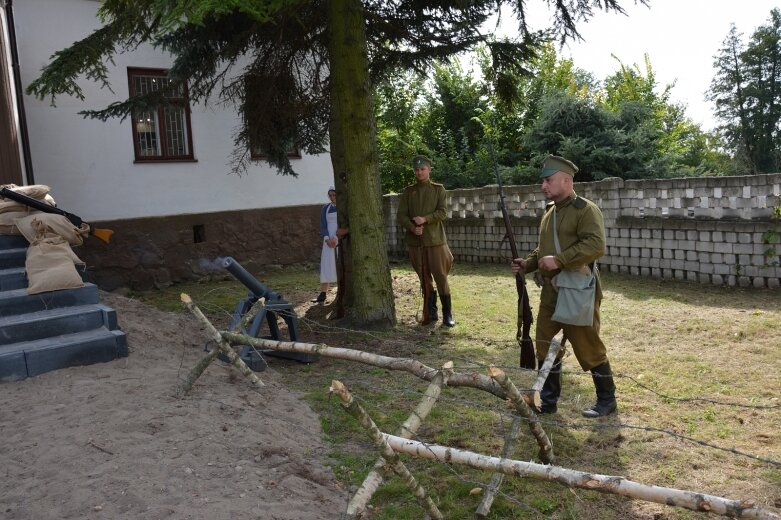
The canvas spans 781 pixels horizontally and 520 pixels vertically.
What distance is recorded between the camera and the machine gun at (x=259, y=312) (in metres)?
6.75

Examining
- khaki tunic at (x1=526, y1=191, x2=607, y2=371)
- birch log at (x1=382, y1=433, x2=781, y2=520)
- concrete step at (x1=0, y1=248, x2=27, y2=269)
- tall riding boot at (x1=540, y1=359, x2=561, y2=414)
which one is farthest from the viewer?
concrete step at (x1=0, y1=248, x2=27, y2=269)

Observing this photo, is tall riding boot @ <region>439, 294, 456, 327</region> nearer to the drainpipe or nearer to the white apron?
the white apron

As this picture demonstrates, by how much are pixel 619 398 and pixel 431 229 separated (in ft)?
13.2

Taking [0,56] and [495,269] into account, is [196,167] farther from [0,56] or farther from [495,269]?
[495,269]

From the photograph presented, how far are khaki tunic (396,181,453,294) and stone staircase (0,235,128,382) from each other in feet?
13.5

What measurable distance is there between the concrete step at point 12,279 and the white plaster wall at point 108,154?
234 inches

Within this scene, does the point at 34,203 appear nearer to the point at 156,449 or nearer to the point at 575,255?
the point at 156,449

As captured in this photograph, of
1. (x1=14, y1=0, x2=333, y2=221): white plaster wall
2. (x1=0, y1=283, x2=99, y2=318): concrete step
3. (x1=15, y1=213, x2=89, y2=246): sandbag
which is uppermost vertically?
(x1=14, y1=0, x2=333, y2=221): white plaster wall

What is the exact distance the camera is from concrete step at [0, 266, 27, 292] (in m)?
7.22

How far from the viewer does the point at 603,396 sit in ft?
18.2

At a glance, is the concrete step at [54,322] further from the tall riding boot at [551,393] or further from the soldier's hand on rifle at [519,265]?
the tall riding boot at [551,393]

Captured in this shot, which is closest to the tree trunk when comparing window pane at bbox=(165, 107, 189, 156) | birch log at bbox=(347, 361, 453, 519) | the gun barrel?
the gun barrel

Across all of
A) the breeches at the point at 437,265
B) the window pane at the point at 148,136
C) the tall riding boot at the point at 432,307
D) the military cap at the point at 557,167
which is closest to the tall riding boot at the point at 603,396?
the military cap at the point at 557,167

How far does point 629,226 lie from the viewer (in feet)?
39.5
